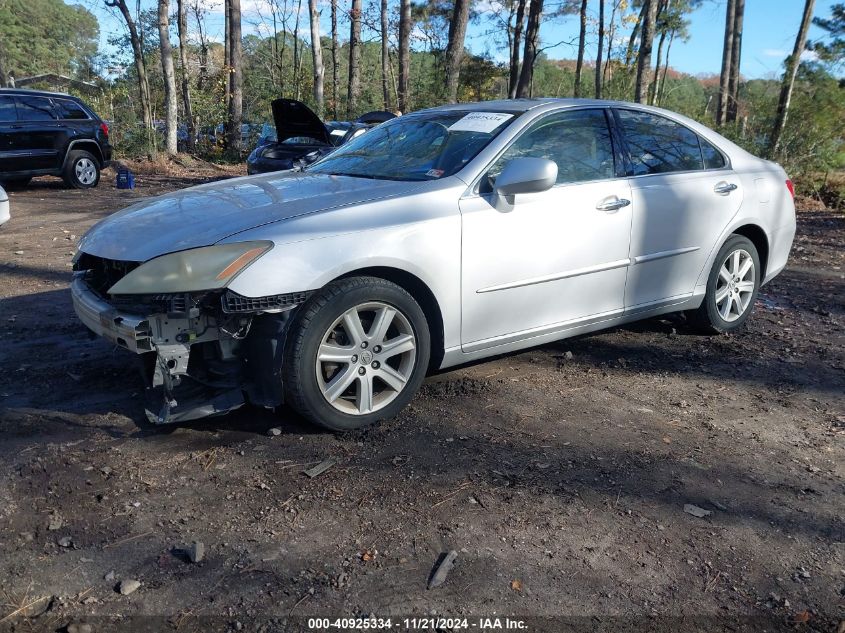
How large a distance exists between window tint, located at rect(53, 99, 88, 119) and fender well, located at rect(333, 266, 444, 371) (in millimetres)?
12346

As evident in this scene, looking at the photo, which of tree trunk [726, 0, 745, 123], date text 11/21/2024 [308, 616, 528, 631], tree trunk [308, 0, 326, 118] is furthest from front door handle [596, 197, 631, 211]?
tree trunk [726, 0, 745, 123]

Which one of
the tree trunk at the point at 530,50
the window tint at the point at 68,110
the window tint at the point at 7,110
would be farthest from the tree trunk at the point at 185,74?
the tree trunk at the point at 530,50

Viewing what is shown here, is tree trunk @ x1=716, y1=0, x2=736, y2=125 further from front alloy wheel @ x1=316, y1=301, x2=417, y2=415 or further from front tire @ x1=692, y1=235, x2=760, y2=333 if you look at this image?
front alloy wheel @ x1=316, y1=301, x2=417, y2=415

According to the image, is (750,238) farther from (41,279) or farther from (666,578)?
(41,279)

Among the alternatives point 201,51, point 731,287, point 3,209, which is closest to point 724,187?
point 731,287

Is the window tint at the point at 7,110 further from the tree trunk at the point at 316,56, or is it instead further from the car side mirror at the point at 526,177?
the car side mirror at the point at 526,177

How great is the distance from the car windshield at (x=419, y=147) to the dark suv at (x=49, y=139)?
34.0 feet

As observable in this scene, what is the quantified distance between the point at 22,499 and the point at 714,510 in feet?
9.40

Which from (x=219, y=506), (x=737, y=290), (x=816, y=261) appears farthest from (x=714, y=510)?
(x=816, y=261)

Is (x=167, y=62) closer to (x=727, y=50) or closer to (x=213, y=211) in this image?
(x=213, y=211)

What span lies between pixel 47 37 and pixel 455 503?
9462 cm

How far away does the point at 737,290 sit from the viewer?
535 cm

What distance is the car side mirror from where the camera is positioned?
3758mm

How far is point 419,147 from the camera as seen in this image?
436 cm
